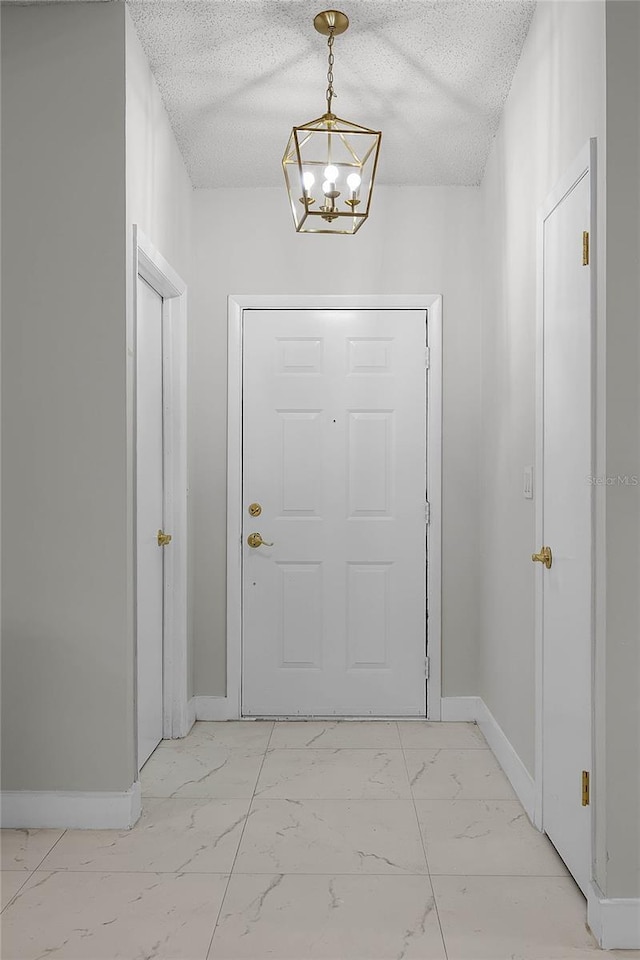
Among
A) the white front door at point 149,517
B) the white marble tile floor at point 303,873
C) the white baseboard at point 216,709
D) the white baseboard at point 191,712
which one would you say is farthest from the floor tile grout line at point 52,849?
the white baseboard at point 216,709

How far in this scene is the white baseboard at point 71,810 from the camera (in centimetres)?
257

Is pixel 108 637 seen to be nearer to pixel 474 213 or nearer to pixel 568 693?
pixel 568 693

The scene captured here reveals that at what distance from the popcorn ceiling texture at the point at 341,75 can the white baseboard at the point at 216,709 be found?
8.25 feet

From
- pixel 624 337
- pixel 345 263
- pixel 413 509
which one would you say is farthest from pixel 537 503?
pixel 345 263

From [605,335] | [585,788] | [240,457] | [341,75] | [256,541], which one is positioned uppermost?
[341,75]

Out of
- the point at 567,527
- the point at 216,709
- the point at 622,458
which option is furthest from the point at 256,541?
the point at 622,458

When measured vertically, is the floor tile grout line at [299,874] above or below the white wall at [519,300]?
below

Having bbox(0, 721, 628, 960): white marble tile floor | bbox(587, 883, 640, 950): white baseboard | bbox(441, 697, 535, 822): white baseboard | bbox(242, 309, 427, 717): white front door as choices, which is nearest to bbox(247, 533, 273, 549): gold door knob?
bbox(242, 309, 427, 717): white front door

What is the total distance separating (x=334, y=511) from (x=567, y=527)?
5.49 ft

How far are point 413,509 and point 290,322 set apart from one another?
109 cm

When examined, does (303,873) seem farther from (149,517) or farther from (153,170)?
(153,170)

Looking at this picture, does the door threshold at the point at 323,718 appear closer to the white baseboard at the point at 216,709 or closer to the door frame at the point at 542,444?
the white baseboard at the point at 216,709

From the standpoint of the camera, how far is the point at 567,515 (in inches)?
89.5

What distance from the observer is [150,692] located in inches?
128
